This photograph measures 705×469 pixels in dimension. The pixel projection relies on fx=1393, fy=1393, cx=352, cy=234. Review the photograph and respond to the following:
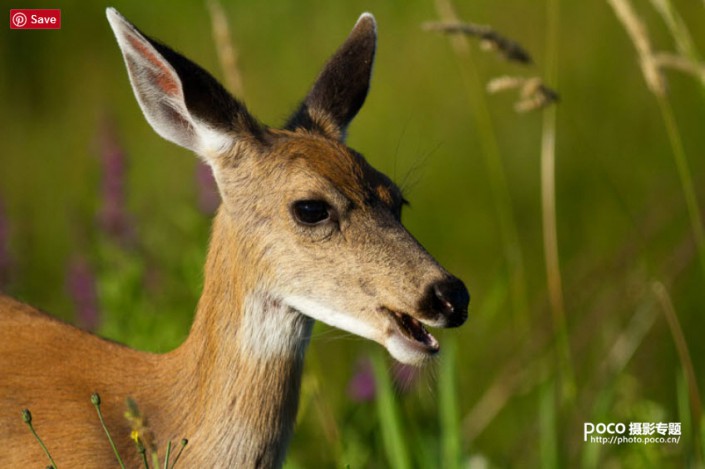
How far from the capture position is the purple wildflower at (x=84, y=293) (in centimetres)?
656

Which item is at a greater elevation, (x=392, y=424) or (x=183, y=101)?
(x=183, y=101)

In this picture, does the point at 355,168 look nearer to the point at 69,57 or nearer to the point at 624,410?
the point at 624,410

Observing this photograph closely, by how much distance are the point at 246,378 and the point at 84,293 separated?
2.34m

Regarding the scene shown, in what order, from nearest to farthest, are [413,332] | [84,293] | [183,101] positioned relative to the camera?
[413,332] → [183,101] → [84,293]

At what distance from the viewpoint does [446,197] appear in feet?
31.9

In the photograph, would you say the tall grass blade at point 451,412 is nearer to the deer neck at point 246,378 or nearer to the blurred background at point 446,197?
the blurred background at point 446,197

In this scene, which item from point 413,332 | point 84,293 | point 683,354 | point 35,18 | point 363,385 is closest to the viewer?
point 413,332

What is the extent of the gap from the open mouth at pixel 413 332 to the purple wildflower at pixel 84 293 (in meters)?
2.60

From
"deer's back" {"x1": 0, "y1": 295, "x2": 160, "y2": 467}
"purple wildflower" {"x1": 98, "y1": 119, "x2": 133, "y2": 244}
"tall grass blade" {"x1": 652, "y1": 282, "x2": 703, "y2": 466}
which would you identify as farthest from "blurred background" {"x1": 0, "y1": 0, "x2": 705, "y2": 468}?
"deer's back" {"x1": 0, "y1": 295, "x2": 160, "y2": 467}

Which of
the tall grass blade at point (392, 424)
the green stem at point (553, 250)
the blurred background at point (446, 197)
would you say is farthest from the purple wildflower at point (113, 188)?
the green stem at point (553, 250)

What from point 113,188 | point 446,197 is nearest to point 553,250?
point 113,188

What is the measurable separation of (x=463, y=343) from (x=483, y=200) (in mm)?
1437

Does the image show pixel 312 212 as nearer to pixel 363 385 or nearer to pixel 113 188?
pixel 363 385

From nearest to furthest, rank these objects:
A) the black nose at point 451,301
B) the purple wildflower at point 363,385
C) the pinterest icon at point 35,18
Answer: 1. the black nose at point 451,301
2. the purple wildflower at point 363,385
3. the pinterest icon at point 35,18
